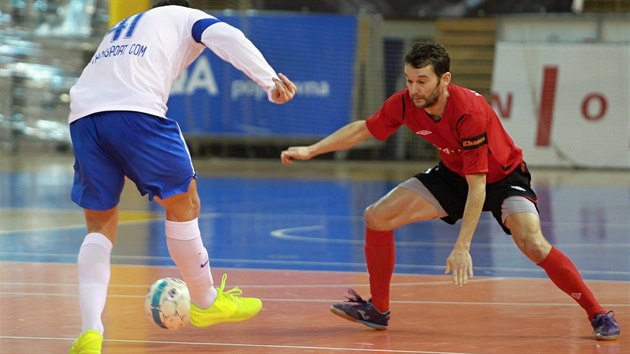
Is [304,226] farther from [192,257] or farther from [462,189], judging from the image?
[192,257]

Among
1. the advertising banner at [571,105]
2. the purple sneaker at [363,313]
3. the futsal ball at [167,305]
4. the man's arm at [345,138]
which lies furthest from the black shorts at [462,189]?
the advertising banner at [571,105]

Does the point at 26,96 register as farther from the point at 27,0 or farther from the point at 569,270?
the point at 569,270

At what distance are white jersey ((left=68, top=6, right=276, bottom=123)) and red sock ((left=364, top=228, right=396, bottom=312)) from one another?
4.27 ft

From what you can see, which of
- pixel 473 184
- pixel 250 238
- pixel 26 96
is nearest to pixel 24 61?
pixel 26 96

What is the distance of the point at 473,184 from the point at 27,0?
17591 millimetres

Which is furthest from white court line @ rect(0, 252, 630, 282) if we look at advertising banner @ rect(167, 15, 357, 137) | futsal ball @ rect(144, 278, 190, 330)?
advertising banner @ rect(167, 15, 357, 137)

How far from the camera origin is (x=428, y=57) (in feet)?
19.0

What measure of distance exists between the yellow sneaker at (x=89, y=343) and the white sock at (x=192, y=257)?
2.10 ft

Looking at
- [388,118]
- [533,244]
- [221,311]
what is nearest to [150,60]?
[221,311]

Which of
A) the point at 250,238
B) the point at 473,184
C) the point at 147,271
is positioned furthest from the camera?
the point at 250,238

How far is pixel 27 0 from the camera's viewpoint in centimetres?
2189

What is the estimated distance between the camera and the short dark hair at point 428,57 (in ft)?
18.9

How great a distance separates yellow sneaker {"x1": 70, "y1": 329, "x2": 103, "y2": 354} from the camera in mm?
5133

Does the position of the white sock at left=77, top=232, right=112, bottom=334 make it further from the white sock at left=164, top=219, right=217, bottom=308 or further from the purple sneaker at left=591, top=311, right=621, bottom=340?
the purple sneaker at left=591, top=311, right=621, bottom=340
